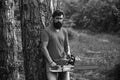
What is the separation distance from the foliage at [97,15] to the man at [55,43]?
17264 mm

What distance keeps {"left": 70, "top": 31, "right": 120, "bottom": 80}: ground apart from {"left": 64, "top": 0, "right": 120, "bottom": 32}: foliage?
1.39 metres

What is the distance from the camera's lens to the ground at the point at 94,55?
1223 centimetres

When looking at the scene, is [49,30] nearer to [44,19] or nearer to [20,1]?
[44,19]

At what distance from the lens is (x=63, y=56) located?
6.35 m

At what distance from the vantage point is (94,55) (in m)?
16.4

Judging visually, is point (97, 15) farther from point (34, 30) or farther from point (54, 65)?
point (54, 65)

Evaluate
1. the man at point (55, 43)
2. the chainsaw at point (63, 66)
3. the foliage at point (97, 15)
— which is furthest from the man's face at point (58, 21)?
the foliage at point (97, 15)

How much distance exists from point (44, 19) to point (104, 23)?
731 inches

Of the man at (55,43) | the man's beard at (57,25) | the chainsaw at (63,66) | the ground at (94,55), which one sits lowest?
the ground at (94,55)

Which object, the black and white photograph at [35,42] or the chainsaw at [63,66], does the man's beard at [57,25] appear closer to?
the black and white photograph at [35,42]

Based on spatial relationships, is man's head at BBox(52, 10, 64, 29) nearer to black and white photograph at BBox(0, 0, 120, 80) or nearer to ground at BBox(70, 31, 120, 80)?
black and white photograph at BBox(0, 0, 120, 80)

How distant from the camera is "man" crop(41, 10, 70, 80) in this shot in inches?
241

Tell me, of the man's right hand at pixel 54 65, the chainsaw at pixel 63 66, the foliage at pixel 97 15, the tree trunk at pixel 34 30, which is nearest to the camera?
the man's right hand at pixel 54 65

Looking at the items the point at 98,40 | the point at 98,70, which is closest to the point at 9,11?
the point at 98,70
